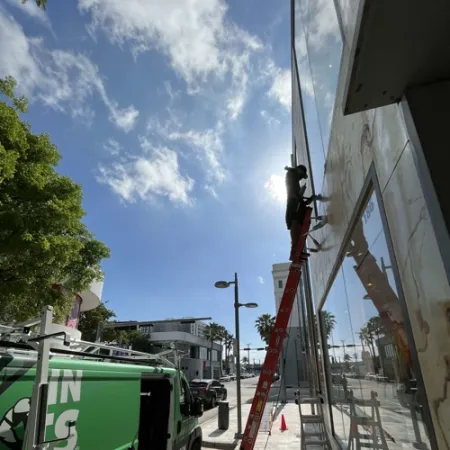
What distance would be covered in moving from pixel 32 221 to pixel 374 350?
7.00m

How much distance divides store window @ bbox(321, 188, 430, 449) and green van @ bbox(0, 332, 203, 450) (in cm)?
258

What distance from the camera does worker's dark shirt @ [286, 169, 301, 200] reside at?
5.45 metres

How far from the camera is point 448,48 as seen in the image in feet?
4.84

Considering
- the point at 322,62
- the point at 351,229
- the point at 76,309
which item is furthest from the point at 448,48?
the point at 76,309

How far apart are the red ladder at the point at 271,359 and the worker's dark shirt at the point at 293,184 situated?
0.70 metres

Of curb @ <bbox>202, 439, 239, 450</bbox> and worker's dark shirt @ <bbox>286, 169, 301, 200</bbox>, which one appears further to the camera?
curb @ <bbox>202, 439, 239, 450</bbox>

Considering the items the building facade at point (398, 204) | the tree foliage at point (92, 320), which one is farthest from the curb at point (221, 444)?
the tree foliage at point (92, 320)

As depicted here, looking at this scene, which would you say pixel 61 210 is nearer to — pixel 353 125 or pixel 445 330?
pixel 353 125

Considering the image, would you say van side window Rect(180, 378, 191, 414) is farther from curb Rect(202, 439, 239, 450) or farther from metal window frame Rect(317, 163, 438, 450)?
curb Rect(202, 439, 239, 450)

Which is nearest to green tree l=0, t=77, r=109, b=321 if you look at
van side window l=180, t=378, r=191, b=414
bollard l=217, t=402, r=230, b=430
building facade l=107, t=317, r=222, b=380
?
van side window l=180, t=378, r=191, b=414

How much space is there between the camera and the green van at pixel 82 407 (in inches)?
97.0

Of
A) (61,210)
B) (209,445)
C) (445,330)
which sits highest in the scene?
(61,210)

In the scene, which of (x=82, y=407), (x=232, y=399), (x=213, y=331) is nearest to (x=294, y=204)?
(x=82, y=407)

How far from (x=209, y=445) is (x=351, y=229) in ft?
32.8
